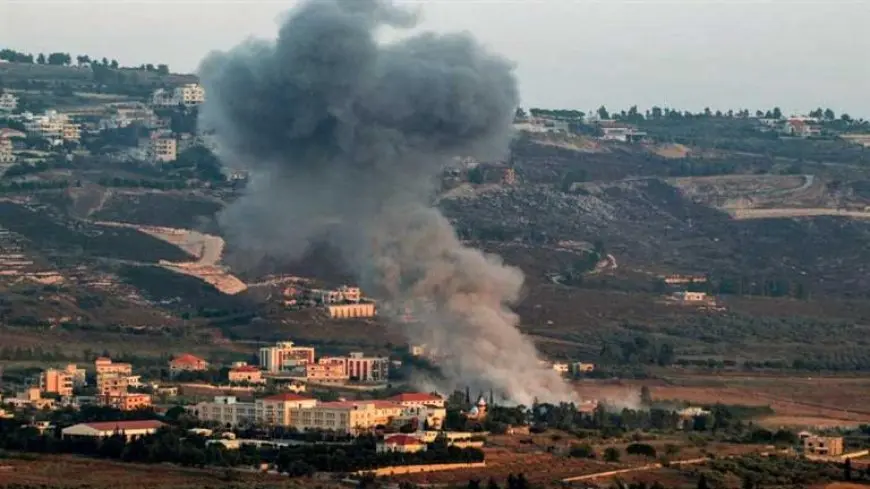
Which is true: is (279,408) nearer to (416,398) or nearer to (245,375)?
(416,398)

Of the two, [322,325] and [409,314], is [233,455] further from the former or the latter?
[322,325]

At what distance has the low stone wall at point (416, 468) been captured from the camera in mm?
66062

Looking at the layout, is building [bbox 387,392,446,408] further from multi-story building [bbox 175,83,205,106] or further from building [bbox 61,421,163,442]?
multi-story building [bbox 175,83,205,106]

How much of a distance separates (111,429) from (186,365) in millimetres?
18895

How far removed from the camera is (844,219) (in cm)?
13362

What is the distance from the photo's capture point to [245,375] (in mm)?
89062

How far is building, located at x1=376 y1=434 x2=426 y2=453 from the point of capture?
6900 cm

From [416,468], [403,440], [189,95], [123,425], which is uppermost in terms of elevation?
[189,95]

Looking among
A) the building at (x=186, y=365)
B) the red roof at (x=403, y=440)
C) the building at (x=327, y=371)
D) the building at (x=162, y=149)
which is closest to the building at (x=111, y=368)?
the building at (x=186, y=365)

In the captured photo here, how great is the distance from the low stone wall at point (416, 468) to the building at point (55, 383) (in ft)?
65.5

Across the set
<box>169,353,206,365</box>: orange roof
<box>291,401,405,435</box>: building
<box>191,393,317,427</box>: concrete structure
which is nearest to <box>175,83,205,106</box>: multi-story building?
<box>169,353,206,365</box>: orange roof

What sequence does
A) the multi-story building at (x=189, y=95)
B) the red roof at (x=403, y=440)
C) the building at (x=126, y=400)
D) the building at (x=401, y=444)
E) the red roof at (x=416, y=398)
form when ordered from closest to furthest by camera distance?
the building at (x=401, y=444) < the red roof at (x=403, y=440) < the red roof at (x=416, y=398) < the building at (x=126, y=400) < the multi-story building at (x=189, y=95)

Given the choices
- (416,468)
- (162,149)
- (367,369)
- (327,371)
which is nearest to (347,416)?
(416,468)

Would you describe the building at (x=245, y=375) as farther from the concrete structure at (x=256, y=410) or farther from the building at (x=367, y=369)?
the concrete structure at (x=256, y=410)
